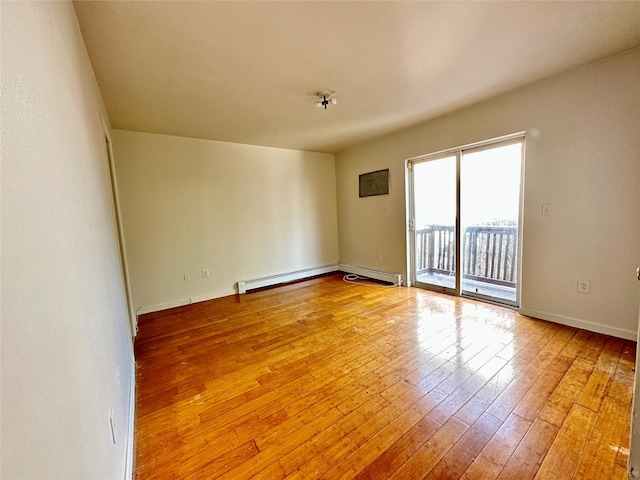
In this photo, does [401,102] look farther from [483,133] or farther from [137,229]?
[137,229]

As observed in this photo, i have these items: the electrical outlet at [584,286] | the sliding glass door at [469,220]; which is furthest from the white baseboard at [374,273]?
the electrical outlet at [584,286]

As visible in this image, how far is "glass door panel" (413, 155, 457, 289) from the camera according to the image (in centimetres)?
360

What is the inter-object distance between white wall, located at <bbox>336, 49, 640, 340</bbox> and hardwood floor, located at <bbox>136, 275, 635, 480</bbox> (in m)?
0.32

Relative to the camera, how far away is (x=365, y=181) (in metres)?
4.59

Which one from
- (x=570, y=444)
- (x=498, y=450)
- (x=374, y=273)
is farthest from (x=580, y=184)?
(x=374, y=273)

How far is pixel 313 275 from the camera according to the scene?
5043 mm

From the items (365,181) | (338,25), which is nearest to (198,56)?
(338,25)

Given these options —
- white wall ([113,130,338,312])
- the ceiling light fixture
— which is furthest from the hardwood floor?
the ceiling light fixture

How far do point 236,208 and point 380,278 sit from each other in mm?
2547

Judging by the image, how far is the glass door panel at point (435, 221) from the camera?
3598 millimetres

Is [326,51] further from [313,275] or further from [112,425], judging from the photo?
[313,275]

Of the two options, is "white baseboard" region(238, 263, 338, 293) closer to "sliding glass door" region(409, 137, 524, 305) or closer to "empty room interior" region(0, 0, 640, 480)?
"empty room interior" region(0, 0, 640, 480)

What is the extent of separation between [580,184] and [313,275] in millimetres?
3763

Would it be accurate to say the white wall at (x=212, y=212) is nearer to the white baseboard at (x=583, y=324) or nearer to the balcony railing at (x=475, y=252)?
the balcony railing at (x=475, y=252)
